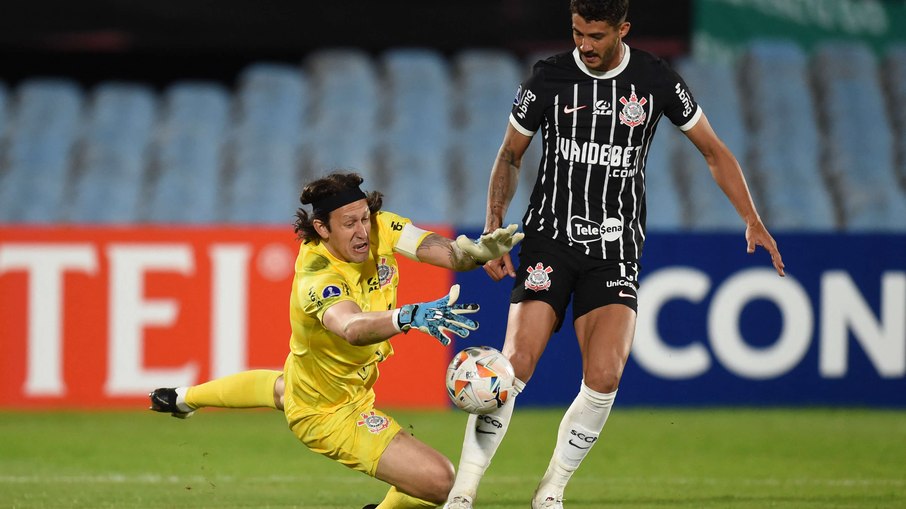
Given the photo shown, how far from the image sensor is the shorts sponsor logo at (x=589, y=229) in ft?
18.4

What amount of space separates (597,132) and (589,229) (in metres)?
0.42

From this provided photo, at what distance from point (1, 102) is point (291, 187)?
318 cm

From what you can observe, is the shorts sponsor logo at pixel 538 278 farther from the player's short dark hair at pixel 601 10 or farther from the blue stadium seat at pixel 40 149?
the blue stadium seat at pixel 40 149

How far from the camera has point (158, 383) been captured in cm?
949

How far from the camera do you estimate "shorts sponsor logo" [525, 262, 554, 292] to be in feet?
18.3

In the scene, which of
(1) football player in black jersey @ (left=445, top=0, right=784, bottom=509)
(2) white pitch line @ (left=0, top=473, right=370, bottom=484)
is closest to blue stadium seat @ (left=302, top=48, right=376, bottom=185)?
(2) white pitch line @ (left=0, top=473, right=370, bottom=484)

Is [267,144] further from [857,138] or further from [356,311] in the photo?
[356,311]

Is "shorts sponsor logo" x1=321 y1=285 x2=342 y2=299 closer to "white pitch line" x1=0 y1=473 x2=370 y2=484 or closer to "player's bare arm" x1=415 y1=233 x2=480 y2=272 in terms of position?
"player's bare arm" x1=415 y1=233 x2=480 y2=272

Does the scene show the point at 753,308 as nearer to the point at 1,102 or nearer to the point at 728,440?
the point at 728,440

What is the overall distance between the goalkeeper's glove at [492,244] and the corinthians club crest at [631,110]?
31.5 inches

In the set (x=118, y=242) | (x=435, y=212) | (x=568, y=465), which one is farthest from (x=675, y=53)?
(x=568, y=465)

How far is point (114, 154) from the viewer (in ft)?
39.9

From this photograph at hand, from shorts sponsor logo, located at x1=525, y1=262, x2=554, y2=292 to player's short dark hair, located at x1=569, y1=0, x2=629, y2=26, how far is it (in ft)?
3.53

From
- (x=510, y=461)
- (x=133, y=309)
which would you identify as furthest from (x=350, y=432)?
(x=133, y=309)
